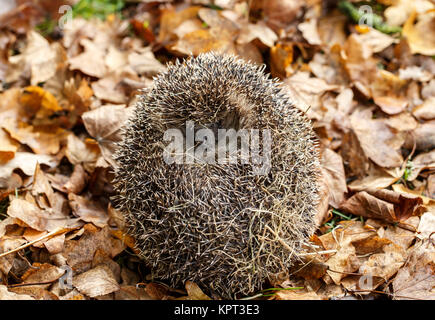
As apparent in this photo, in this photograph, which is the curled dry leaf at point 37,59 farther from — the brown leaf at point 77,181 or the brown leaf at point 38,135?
the brown leaf at point 77,181

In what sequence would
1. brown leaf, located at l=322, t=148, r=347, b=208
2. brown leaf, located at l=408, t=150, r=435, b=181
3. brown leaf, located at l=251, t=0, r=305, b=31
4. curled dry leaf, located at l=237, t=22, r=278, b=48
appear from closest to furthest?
brown leaf, located at l=322, t=148, r=347, b=208 → brown leaf, located at l=408, t=150, r=435, b=181 → curled dry leaf, located at l=237, t=22, r=278, b=48 → brown leaf, located at l=251, t=0, r=305, b=31

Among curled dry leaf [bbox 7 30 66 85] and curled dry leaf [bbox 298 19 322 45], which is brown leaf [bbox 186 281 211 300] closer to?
curled dry leaf [bbox 7 30 66 85]

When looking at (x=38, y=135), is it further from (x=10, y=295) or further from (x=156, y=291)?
(x=156, y=291)

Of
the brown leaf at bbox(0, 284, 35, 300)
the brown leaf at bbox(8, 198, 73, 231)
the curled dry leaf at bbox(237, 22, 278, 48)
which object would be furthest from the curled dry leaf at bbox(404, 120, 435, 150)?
the brown leaf at bbox(0, 284, 35, 300)

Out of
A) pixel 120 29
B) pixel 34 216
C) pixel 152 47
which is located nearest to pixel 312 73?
pixel 152 47

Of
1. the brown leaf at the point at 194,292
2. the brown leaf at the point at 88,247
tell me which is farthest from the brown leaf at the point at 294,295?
the brown leaf at the point at 88,247
